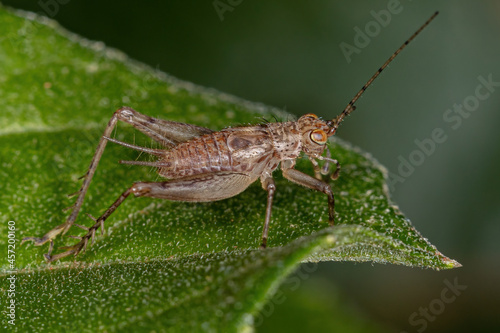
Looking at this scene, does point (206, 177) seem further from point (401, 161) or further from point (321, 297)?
point (401, 161)

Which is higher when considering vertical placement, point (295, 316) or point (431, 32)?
point (431, 32)

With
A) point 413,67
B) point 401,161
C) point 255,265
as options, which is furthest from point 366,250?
point 413,67

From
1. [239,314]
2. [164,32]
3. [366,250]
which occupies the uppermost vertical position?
[366,250]
